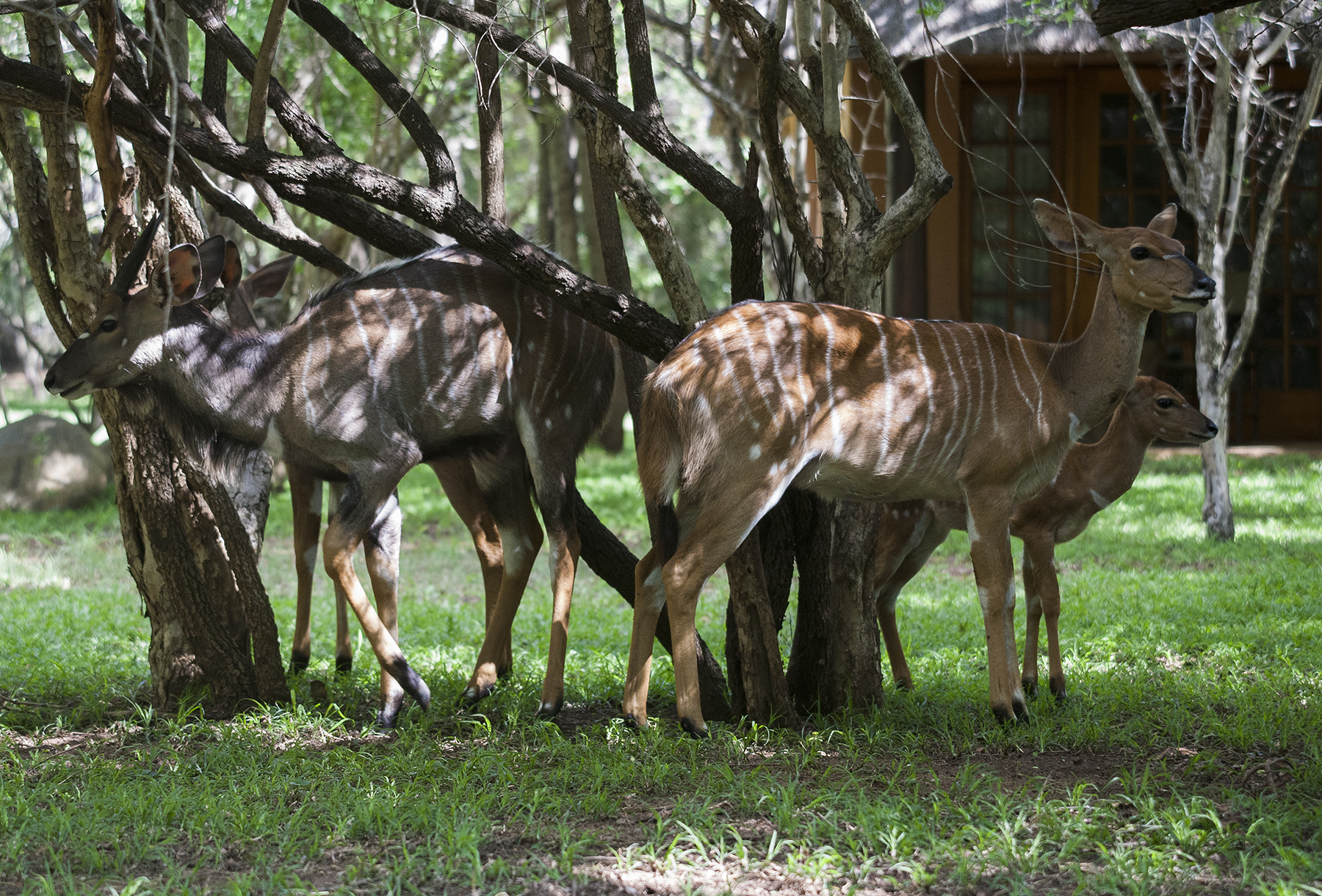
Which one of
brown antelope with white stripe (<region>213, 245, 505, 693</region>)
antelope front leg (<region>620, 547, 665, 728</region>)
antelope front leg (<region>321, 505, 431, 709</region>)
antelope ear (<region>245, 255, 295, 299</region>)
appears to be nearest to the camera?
antelope front leg (<region>620, 547, 665, 728</region>)

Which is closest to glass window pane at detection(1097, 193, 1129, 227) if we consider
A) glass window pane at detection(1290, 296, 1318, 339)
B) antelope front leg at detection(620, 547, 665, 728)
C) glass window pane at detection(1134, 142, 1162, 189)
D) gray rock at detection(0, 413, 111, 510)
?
glass window pane at detection(1134, 142, 1162, 189)

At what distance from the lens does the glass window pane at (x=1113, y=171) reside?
39.7ft

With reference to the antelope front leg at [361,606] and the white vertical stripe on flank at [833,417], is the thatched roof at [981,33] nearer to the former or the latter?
the white vertical stripe on flank at [833,417]

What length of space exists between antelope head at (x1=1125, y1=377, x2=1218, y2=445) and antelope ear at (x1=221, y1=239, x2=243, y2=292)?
12.7 ft

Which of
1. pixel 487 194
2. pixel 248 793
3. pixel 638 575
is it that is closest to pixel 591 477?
pixel 487 194

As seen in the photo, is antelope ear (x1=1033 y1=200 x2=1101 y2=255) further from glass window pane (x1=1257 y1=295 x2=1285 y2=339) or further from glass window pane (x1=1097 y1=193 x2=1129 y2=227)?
glass window pane (x1=1257 y1=295 x2=1285 y2=339)

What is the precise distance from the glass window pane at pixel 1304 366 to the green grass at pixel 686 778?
6799 millimetres

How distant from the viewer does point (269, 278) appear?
204 inches

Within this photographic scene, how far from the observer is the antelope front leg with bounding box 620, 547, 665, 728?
4.41 meters

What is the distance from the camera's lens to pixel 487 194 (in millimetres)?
5449

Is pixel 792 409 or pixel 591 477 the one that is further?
pixel 591 477

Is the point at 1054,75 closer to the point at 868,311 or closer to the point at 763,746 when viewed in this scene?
the point at 868,311

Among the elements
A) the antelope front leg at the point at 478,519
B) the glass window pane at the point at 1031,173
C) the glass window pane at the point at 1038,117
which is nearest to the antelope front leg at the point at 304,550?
the antelope front leg at the point at 478,519

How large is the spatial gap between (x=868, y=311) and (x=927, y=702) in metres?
1.55
